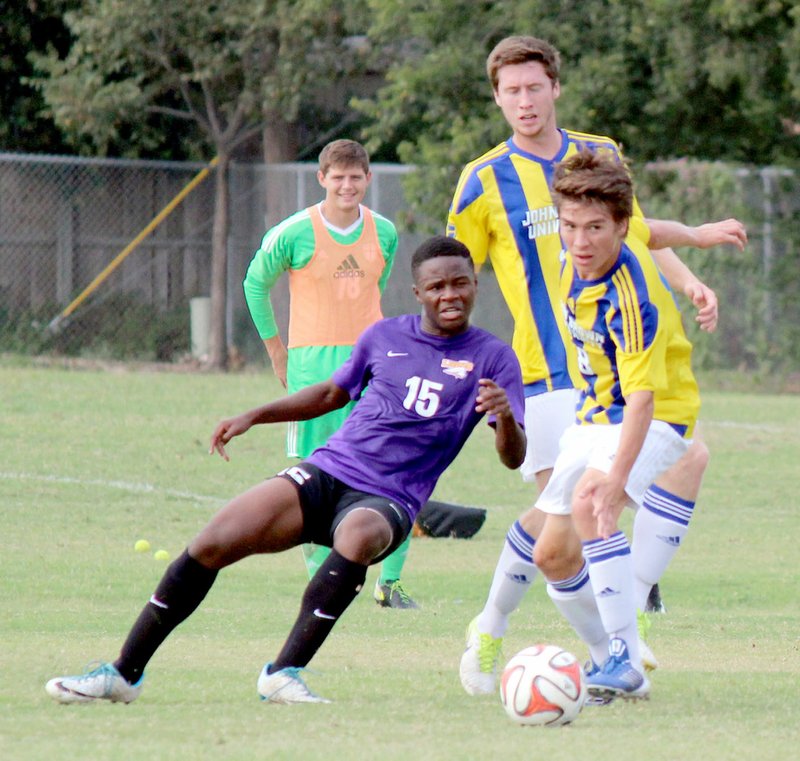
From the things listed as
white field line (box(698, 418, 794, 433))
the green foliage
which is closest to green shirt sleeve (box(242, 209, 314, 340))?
white field line (box(698, 418, 794, 433))

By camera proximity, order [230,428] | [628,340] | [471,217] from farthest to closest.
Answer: [471,217], [230,428], [628,340]

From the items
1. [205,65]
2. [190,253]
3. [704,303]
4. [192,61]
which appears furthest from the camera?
[190,253]

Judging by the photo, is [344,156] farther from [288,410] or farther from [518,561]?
[518,561]

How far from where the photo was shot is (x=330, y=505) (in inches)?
216

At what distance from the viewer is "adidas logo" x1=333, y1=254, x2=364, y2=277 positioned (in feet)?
29.0

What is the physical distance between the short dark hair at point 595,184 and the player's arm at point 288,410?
3.34 feet

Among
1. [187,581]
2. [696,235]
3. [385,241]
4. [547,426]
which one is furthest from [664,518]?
[385,241]

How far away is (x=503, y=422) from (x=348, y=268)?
11.6 feet

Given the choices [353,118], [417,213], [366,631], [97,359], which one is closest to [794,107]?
[417,213]

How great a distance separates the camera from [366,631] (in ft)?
24.2

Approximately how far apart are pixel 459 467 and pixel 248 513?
30.1ft

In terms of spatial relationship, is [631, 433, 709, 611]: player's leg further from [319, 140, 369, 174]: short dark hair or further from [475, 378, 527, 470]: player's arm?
[319, 140, 369, 174]: short dark hair

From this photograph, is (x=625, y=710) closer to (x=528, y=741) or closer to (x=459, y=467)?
(x=528, y=741)

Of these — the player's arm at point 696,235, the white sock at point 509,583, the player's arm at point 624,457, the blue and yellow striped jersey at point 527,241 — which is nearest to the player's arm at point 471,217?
the blue and yellow striped jersey at point 527,241
